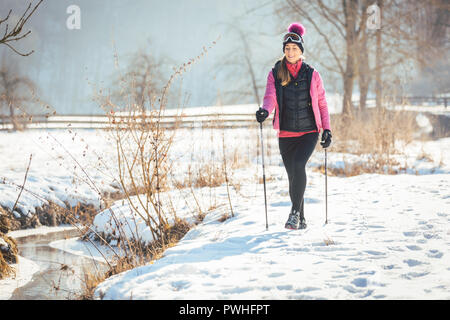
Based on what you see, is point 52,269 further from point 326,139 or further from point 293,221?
point 326,139

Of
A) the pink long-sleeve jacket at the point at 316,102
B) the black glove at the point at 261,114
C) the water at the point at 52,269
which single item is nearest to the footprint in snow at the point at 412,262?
the pink long-sleeve jacket at the point at 316,102

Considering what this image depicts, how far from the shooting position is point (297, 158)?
4.25 metres

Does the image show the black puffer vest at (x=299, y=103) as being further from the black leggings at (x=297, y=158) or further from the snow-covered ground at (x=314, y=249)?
the snow-covered ground at (x=314, y=249)

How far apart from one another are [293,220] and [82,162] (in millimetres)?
8018

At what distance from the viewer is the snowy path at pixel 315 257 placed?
2854 mm

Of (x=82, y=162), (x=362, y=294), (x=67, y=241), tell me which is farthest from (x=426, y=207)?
(x=82, y=162)

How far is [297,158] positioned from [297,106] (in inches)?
20.3

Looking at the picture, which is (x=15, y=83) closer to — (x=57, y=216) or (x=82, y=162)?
(x=82, y=162)

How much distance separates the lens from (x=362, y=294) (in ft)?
9.04

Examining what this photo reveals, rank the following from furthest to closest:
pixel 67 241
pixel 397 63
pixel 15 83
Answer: pixel 15 83 < pixel 397 63 < pixel 67 241

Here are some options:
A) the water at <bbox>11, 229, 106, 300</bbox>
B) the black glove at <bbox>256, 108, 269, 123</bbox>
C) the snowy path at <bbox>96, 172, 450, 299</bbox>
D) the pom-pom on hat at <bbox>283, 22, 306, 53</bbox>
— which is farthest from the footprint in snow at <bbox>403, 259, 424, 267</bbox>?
the water at <bbox>11, 229, 106, 300</bbox>

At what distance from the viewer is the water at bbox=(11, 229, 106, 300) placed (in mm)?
4148

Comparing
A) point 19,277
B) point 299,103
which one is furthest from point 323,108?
point 19,277
